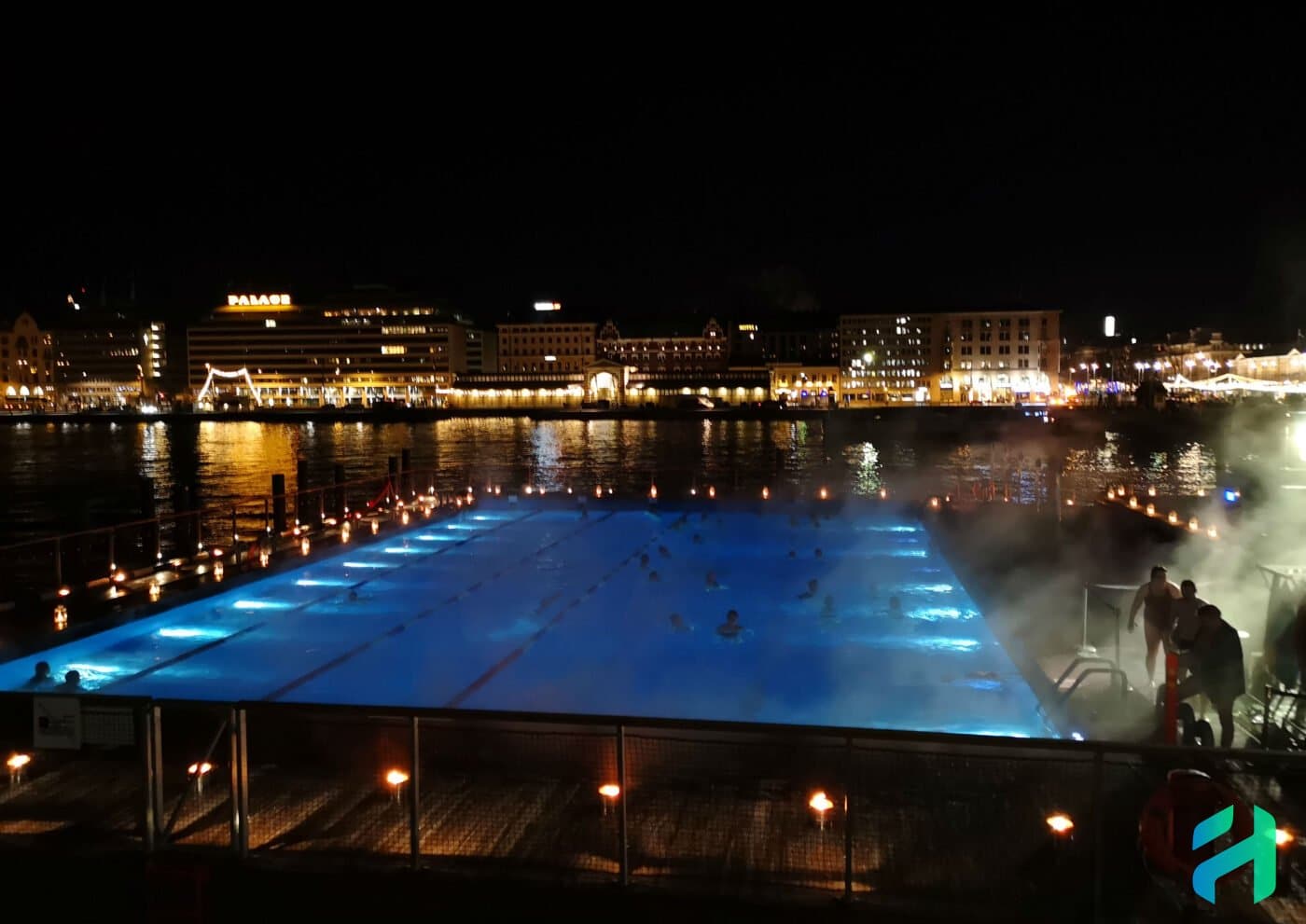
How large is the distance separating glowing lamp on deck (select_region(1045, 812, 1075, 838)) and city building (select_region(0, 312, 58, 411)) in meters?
219

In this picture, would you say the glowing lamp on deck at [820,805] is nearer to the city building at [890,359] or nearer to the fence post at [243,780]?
the fence post at [243,780]

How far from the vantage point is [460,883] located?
5.80 m

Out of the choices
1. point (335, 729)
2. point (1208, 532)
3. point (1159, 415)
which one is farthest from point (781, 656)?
point (1159, 415)

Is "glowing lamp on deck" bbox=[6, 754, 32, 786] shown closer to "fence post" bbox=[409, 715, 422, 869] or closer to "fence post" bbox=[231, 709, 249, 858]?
"fence post" bbox=[231, 709, 249, 858]

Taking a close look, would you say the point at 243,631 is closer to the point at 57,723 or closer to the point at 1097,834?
the point at 57,723

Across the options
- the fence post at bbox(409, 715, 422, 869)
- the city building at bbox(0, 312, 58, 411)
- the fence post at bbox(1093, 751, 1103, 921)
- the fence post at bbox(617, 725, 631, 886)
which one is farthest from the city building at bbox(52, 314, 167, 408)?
the fence post at bbox(1093, 751, 1103, 921)

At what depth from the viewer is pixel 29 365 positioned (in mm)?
191750

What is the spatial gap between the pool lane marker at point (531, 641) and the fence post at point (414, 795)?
4249 millimetres

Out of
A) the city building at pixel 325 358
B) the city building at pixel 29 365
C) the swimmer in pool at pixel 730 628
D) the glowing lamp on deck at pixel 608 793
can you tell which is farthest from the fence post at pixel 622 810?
the city building at pixel 29 365

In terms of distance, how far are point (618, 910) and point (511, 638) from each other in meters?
11.2

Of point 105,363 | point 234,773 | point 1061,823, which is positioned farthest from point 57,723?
point 105,363

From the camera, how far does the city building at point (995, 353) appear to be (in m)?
161

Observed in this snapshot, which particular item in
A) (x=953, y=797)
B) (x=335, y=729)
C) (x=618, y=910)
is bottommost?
(x=618, y=910)

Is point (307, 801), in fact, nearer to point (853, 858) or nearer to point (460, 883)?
point (460, 883)
